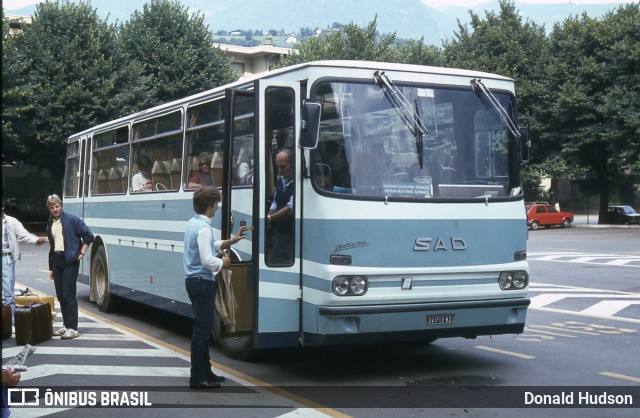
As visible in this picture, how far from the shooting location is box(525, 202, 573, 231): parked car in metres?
48.8

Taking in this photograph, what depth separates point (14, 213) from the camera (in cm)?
5206

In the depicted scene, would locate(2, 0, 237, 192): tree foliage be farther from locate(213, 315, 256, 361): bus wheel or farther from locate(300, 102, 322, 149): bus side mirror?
locate(300, 102, 322, 149): bus side mirror

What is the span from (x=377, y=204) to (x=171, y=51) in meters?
37.4

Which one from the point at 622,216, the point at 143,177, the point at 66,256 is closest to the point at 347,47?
the point at 622,216

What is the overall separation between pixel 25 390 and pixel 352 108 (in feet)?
13.0

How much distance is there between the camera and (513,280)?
8516 millimetres

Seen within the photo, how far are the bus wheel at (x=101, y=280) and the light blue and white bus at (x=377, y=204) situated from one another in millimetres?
5310

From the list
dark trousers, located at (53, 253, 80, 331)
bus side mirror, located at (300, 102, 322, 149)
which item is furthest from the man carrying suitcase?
bus side mirror, located at (300, 102, 322, 149)

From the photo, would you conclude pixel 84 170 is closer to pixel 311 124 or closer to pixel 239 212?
pixel 239 212

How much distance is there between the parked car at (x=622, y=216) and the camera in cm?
5212

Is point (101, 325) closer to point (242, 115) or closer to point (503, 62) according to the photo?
point (242, 115)

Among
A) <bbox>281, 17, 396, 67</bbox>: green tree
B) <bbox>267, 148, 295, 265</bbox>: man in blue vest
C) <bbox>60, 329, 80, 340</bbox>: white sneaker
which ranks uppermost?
<bbox>281, 17, 396, 67</bbox>: green tree

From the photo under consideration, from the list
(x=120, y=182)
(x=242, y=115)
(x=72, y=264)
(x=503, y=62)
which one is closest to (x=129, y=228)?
(x=120, y=182)

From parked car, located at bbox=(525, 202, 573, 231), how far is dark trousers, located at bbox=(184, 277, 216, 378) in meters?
42.7
